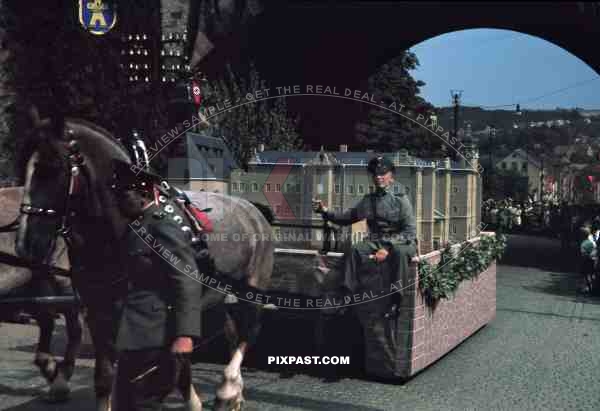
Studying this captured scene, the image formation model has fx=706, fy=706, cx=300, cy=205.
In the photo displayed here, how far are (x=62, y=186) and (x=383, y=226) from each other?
375 centimetres

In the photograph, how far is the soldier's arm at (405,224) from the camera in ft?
24.3

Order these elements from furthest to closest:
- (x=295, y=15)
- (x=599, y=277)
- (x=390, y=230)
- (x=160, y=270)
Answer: (x=295, y=15)
(x=599, y=277)
(x=390, y=230)
(x=160, y=270)

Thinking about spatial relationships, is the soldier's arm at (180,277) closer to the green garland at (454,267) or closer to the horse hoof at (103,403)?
the horse hoof at (103,403)

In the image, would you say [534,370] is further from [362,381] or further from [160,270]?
[160,270]

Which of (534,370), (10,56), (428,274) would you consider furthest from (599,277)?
(10,56)

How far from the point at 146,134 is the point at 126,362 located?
336 inches

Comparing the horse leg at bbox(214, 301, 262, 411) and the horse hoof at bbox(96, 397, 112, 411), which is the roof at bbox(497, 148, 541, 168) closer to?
the horse leg at bbox(214, 301, 262, 411)

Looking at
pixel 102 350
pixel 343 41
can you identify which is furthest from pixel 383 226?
pixel 343 41

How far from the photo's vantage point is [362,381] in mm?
8086

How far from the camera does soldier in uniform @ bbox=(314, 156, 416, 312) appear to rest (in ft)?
23.9

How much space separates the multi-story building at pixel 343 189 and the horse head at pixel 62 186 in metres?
5.49

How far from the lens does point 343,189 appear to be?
13258mm

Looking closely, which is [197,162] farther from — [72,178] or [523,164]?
[523,164]

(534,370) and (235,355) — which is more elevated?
(235,355)
